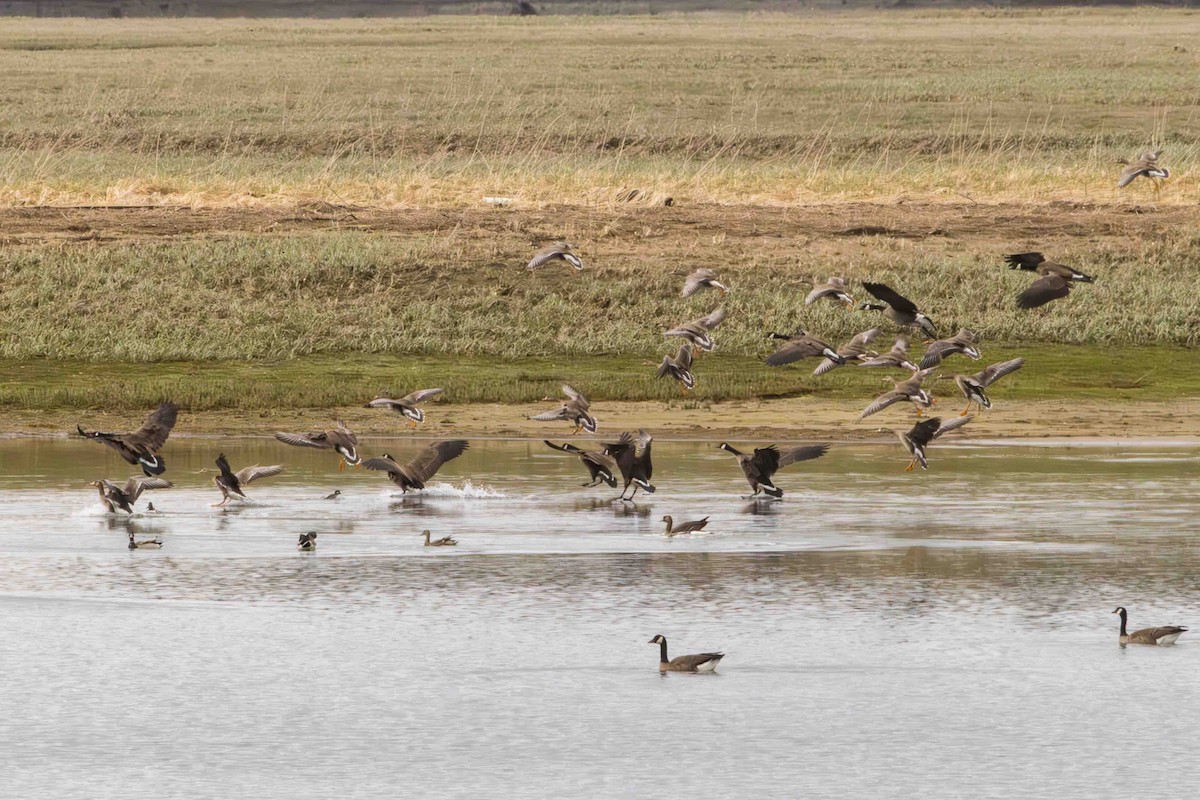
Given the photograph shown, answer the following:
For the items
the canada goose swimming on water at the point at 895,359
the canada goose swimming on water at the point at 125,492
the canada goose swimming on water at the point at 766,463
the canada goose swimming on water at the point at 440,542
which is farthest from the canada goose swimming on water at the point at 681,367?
the canada goose swimming on water at the point at 125,492

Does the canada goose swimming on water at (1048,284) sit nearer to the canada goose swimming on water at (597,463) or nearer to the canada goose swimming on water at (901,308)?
the canada goose swimming on water at (901,308)

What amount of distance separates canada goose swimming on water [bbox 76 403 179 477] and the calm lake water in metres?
0.47

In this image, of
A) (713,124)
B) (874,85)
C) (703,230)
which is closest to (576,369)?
(703,230)

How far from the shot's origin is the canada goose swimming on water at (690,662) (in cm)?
1037

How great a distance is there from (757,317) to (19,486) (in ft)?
36.7

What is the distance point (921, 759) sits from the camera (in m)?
8.85

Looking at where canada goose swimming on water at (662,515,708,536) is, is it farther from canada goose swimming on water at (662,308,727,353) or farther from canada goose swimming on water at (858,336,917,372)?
canada goose swimming on water at (662,308,727,353)

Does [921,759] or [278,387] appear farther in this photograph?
[278,387]

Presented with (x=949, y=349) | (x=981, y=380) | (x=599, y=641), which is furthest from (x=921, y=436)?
(x=599, y=641)

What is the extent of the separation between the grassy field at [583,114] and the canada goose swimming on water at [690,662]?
2281 centimetres

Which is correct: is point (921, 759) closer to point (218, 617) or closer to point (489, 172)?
point (218, 617)

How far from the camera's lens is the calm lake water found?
344 inches

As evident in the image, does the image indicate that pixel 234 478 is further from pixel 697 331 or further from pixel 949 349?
pixel 949 349

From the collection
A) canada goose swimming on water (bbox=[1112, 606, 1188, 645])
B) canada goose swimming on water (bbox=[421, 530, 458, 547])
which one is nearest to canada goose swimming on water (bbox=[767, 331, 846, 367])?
canada goose swimming on water (bbox=[421, 530, 458, 547])
